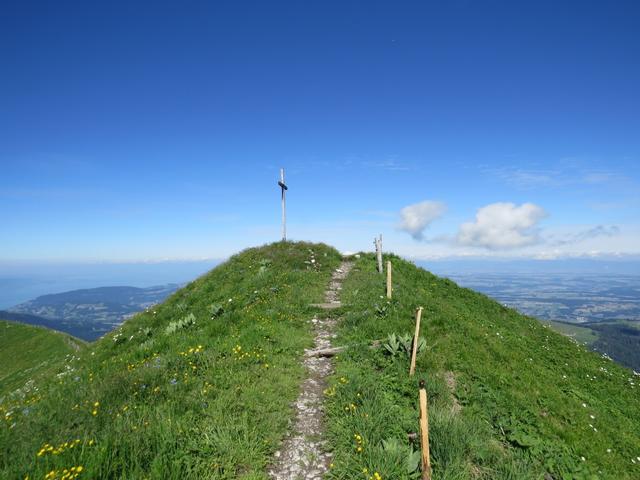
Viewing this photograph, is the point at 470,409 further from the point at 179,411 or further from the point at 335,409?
the point at 179,411

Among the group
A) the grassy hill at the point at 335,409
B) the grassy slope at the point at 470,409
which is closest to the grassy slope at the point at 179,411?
the grassy hill at the point at 335,409

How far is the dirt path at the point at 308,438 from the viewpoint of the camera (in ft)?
18.7

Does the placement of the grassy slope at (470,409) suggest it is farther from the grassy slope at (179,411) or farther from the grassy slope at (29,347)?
the grassy slope at (29,347)

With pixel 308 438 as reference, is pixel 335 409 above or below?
above

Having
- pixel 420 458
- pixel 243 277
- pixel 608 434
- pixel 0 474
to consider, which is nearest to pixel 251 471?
pixel 420 458

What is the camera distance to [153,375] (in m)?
8.47

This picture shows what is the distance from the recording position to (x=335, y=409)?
7418 mm

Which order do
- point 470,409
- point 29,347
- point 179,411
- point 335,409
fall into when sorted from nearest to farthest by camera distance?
point 179,411
point 335,409
point 470,409
point 29,347

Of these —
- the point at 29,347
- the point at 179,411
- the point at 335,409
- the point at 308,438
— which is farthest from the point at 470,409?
the point at 29,347

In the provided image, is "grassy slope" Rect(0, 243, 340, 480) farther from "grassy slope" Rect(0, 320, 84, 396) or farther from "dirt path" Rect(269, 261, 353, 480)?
"grassy slope" Rect(0, 320, 84, 396)

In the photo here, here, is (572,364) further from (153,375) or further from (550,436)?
(153,375)

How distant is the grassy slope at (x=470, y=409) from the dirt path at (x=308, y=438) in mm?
304

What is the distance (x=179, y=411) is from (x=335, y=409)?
3.32m

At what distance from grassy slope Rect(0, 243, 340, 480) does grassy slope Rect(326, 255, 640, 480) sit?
5.05 ft
